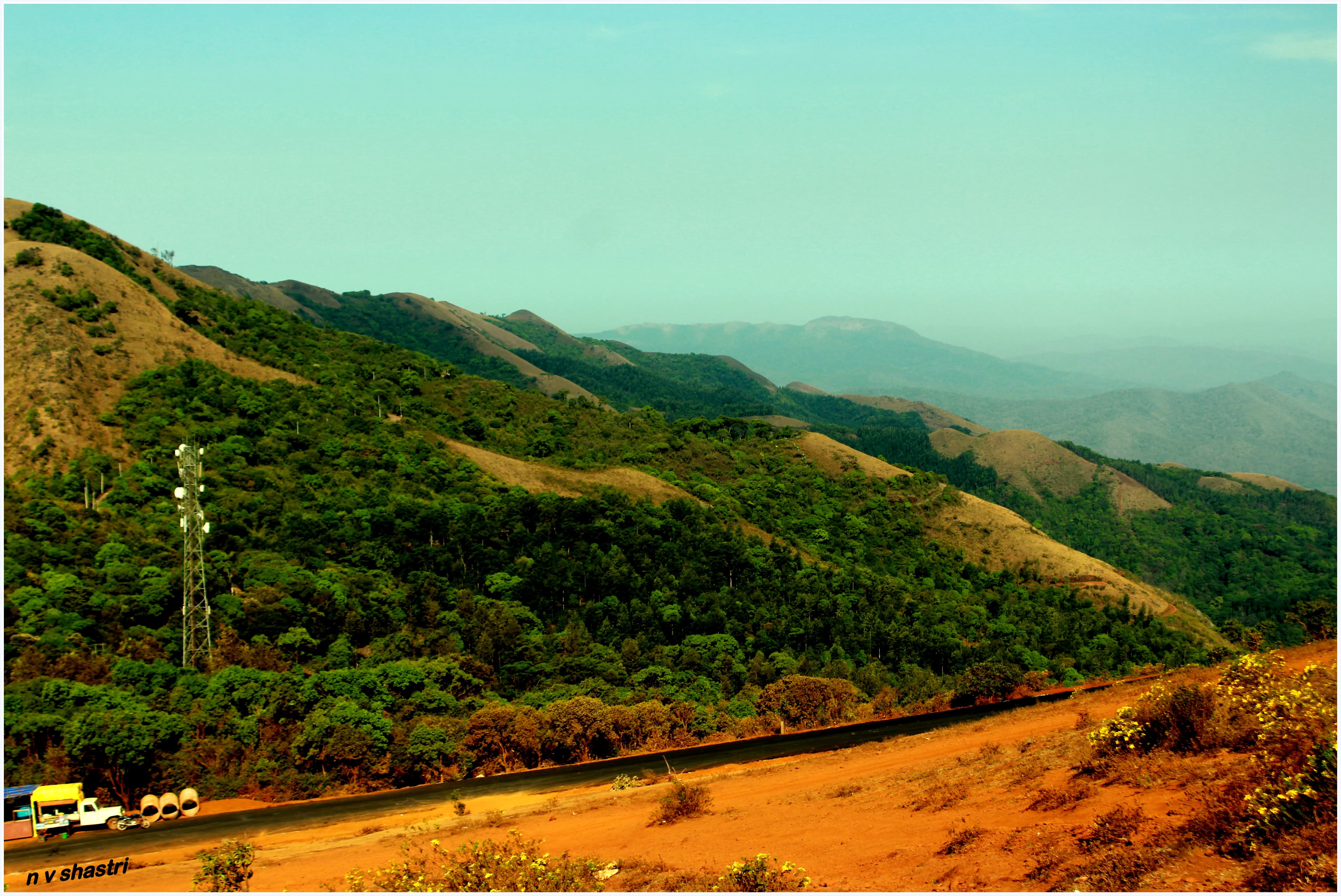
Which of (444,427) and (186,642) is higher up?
(444,427)

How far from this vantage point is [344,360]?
261 ft

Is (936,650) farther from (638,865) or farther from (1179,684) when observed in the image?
(638,865)

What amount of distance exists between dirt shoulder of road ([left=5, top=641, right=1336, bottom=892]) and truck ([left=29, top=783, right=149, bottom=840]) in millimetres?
1698

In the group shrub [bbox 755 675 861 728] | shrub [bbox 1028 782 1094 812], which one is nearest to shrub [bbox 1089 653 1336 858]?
shrub [bbox 1028 782 1094 812]

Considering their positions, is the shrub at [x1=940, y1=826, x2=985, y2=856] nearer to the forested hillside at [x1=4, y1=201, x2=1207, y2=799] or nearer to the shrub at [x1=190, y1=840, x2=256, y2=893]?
the shrub at [x1=190, y1=840, x2=256, y2=893]

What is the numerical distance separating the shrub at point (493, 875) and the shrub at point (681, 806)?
14.8 ft

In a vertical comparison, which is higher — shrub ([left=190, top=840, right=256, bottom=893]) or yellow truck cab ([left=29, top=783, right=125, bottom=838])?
shrub ([left=190, top=840, right=256, bottom=893])

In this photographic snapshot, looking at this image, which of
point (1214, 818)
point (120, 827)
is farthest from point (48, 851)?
point (1214, 818)

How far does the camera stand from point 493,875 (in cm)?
1143

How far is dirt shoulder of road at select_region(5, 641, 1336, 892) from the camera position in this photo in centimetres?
1168

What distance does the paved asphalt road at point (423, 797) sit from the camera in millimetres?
19609

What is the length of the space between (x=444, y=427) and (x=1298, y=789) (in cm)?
6612

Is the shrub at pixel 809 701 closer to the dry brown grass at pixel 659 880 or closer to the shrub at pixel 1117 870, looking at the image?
the dry brown grass at pixel 659 880

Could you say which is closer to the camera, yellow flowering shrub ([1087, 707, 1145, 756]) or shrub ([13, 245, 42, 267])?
yellow flowering shrub ([1087, 707, 1145, 756])
